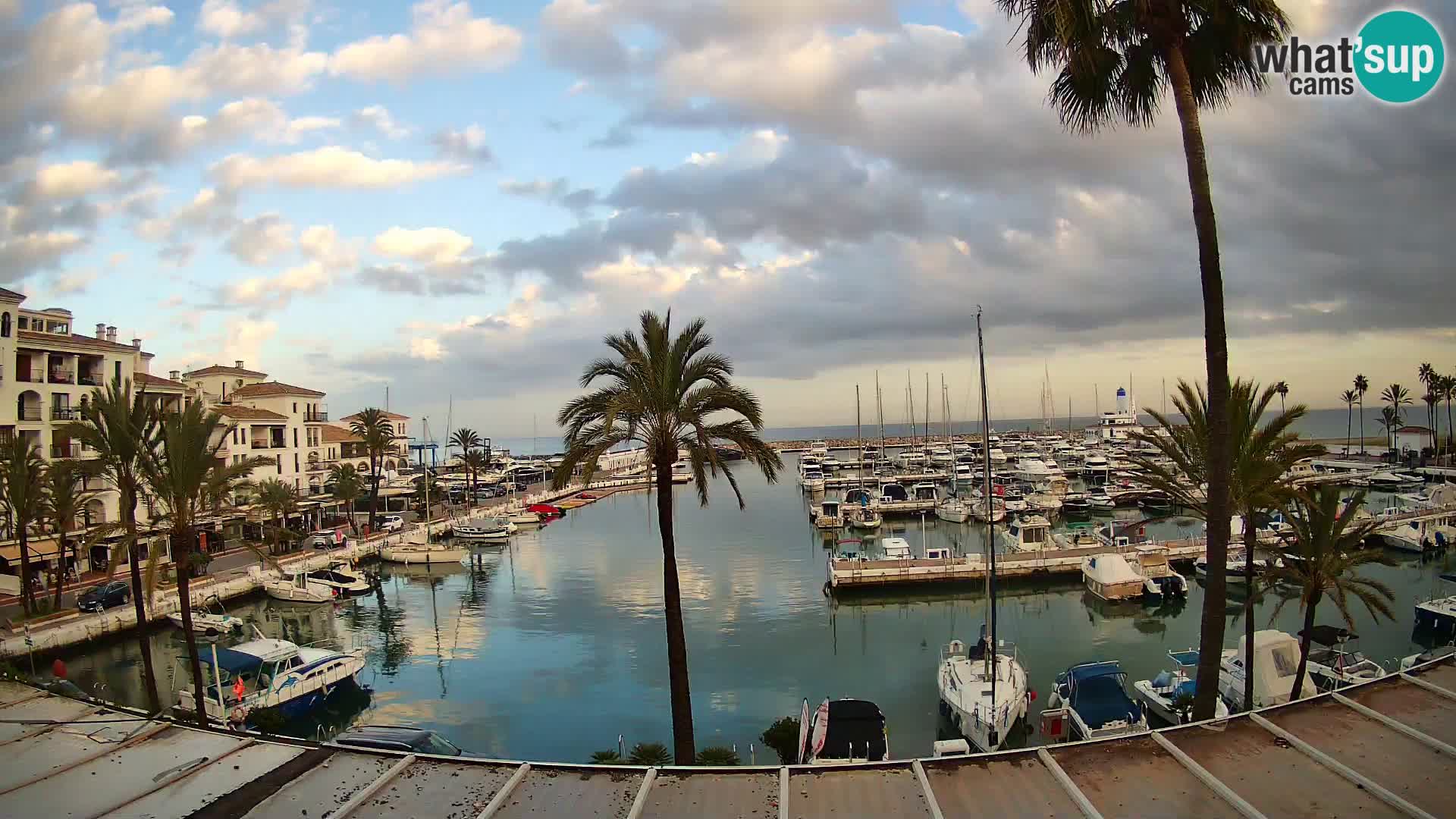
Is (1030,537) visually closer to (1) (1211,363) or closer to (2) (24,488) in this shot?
(1) (1211,363)

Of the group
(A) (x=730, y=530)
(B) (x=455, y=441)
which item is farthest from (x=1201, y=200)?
(B) (x=455, y=441)

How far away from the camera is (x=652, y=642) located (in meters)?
31.8

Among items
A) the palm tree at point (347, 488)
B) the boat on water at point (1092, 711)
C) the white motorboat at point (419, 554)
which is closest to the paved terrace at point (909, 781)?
the boat on water at point (1092, 711)

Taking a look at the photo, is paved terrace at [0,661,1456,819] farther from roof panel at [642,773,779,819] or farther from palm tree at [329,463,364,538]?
palm tree at [329,463,364,538]

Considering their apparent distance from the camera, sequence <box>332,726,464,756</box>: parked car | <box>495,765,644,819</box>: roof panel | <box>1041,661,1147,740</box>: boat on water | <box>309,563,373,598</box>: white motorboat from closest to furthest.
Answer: <box>495,765,644,819</box>: roof panel, <box>332,726,464,756</box>: parked car, <box>1041,661,1147,740</box>: boat on water, <box>309,563,373,598</box>: white motorboat

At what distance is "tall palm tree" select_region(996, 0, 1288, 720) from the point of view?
33.9 ft

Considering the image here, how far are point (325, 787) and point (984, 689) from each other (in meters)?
17.5

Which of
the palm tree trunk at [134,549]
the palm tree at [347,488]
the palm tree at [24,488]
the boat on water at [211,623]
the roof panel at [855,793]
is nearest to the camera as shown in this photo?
the roof panel at [855,793]

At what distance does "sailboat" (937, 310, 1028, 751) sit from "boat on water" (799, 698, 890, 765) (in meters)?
2.61

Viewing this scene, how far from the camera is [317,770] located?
8.84m

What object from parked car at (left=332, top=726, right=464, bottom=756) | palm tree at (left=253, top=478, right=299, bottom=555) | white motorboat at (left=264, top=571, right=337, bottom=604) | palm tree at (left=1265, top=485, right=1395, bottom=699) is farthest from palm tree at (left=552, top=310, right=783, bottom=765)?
palm tree at (left=253, top=478, right=299, bottom=555)

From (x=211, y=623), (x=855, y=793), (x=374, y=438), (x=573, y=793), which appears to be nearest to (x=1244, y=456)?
(x=855, y=793)

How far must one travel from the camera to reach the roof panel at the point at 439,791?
7867 mm

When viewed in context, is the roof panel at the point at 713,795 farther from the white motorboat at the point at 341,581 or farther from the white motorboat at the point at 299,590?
the white motorboat at the point at 341,581
